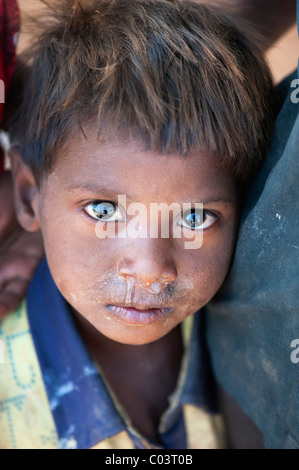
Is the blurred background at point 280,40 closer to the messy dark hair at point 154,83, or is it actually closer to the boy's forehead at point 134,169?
the messy dark hair at point 154,83

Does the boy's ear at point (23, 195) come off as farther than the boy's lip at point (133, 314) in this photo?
Yes

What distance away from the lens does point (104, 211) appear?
31.0 inches

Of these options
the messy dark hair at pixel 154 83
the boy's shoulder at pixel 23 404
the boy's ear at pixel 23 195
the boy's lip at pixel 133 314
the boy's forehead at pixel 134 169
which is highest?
the messy dark hair at pixel 154 83

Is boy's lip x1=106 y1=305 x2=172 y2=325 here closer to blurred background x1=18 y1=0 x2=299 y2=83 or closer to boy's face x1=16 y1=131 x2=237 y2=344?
boy's face x1=16 y1=131 x2=237 y2=344

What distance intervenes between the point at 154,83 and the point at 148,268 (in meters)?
0.28

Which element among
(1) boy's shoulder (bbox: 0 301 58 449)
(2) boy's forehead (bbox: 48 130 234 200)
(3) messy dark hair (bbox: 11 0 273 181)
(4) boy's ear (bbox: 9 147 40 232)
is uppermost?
(3) messy dark hair (bbox: 11 0 273 181)

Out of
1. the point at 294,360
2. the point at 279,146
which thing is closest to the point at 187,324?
the point at 294,360

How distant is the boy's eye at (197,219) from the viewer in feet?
2.63

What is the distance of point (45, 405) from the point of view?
3.12 ft

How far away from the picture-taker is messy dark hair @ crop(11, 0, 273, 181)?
0.72m

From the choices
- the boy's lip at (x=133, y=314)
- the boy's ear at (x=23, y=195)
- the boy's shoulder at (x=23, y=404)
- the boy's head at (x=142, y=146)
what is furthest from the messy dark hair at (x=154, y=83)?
the boy's shoulder at (x=23, y=404)

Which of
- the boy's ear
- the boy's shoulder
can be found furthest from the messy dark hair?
the boy's shoulder

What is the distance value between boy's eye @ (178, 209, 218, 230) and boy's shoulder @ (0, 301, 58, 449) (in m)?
0.42
